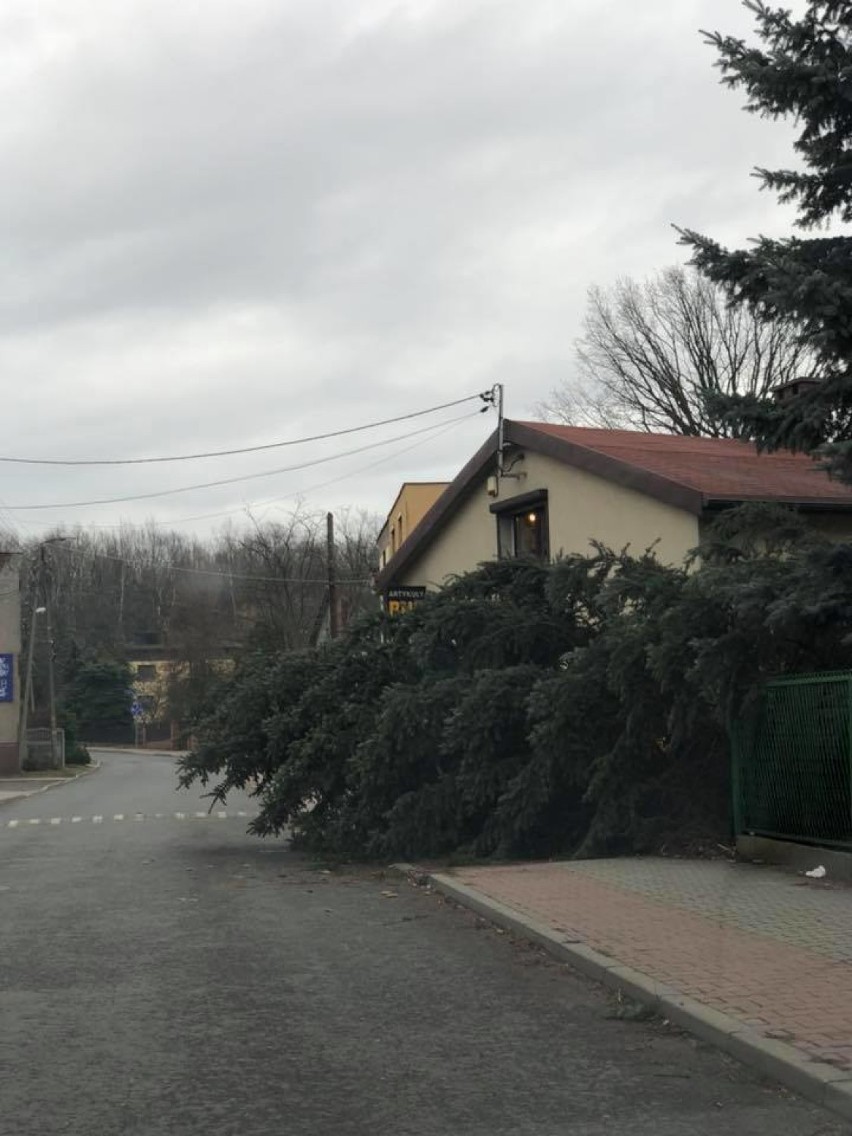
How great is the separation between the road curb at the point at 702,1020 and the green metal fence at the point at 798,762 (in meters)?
3.26

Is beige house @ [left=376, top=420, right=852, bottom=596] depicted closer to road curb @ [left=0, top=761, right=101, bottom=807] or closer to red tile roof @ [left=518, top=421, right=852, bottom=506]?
red tile roof @ [left=518, top=421, right=852, bottom=506]

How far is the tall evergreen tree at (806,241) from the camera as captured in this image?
411 inches

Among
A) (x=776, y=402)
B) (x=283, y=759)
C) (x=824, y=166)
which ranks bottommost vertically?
(x=283, y=759)

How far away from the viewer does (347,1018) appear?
687 centimetres

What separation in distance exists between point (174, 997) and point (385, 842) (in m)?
7.24

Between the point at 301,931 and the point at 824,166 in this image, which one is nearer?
the point at 301,931

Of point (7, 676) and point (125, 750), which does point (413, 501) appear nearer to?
point (7, 676)

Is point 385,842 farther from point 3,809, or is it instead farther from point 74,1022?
point 3,809

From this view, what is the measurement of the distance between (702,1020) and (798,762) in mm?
5795

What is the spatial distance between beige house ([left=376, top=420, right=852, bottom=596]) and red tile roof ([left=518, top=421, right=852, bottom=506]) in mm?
24

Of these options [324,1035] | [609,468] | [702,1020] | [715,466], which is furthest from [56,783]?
[702,1020]

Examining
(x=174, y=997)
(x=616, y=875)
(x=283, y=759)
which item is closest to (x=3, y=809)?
(x=283, y=759)

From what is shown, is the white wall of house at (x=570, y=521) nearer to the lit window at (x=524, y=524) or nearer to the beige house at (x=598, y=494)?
the beige house at (x=598, y=494)

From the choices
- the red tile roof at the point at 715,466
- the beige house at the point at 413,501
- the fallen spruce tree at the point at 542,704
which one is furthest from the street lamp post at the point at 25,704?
the fallen spruce tree at the point at 542,704
